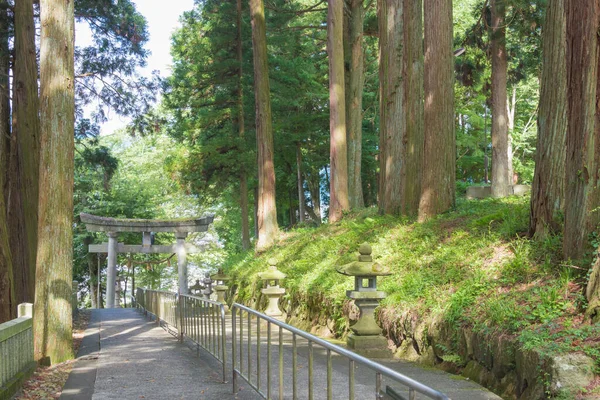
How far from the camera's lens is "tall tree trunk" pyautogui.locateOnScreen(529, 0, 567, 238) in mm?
8117

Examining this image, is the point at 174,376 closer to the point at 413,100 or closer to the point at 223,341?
the point at 223,341

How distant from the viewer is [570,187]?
7090mm

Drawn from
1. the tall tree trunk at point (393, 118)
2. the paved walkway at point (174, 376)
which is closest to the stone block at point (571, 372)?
the paved walkway at point (174, 376)

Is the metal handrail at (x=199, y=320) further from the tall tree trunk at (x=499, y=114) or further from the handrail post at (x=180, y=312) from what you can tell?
the tall tree trunk at (x=499, y=114)

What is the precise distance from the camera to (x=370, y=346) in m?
8.76

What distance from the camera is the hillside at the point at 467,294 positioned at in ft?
20.3

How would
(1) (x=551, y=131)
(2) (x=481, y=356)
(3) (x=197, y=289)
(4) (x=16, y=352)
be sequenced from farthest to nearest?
1. (3) (x=197, y=289)
2. (1) (x=551, y=131)
3. (4) (x=16, y=352)
4. (2) (x=481, y=356)

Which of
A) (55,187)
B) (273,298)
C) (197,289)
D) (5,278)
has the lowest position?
(197,289)

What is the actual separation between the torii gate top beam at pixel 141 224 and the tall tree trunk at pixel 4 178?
12519mm

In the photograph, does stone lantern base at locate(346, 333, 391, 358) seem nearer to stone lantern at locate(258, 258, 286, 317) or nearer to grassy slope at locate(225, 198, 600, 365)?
grassy slope at locate(225, 198, 600, 365)

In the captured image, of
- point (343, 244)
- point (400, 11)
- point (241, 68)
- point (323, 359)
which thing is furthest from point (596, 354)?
point (241, 68)

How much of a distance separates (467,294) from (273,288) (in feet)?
22.5

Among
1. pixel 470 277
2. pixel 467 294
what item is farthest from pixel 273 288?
pixel 467 294

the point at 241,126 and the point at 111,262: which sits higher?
the point at 241,126
